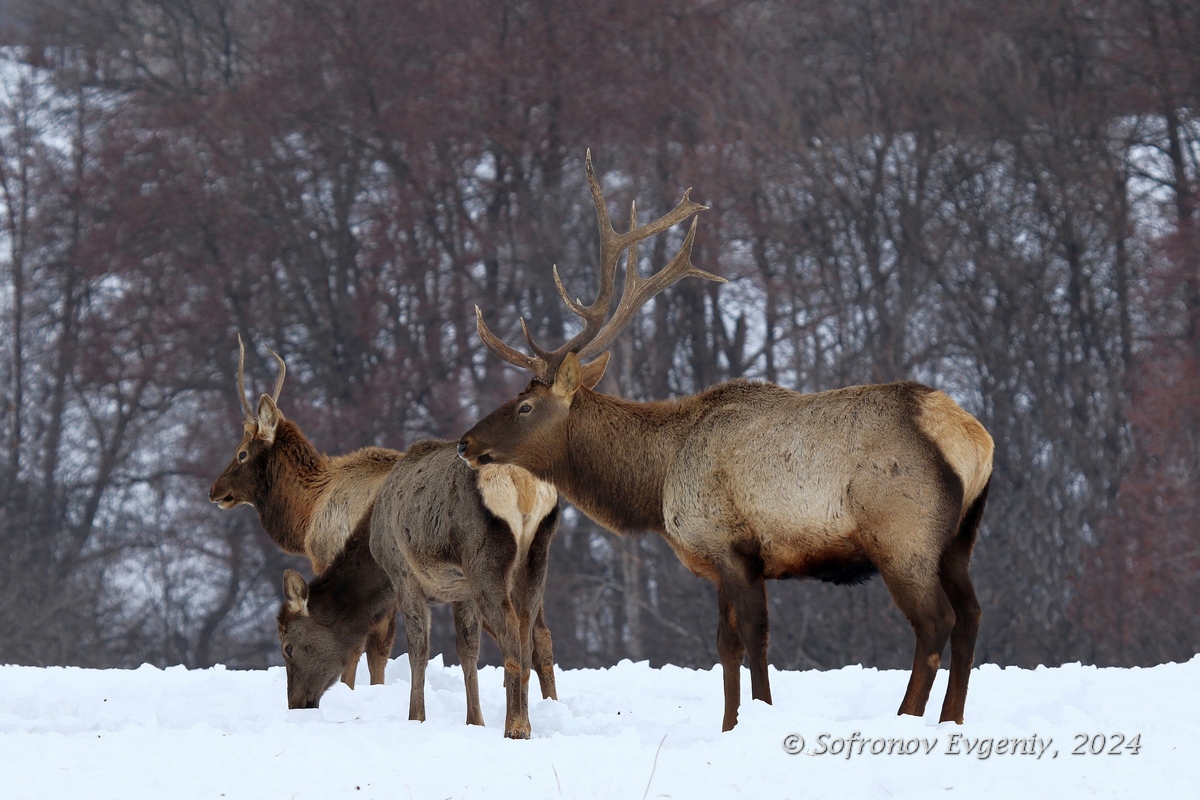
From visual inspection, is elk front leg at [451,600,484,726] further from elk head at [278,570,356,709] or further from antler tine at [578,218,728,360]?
antler tine at [578,218,728,360]

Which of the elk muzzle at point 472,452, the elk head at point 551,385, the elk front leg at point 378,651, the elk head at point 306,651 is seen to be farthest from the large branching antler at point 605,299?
the elk front leg at point 378,651

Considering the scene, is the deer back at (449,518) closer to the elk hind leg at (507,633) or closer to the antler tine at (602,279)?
the elk hind leg at (507,633)

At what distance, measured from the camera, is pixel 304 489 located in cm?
1088

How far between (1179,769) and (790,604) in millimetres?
14122

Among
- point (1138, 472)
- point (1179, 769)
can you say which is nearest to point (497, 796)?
point (1179, 769)

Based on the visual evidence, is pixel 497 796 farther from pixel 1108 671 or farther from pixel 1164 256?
pixel 1164 256

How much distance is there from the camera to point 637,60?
27250 millimetres

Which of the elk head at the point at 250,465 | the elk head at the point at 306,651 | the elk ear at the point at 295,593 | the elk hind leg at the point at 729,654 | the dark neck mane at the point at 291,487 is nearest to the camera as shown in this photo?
the elk hind leg at the point at 729,654

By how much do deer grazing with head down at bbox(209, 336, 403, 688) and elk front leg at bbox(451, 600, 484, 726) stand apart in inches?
30.7

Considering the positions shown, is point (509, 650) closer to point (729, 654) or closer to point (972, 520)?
point (729, 654)

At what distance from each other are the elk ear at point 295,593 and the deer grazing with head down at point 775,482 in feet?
5.32

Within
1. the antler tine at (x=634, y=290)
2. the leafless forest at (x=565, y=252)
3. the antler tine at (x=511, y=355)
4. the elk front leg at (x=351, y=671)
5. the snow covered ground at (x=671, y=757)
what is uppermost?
the leafless forest at (x=565, y=252)

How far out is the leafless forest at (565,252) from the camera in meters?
23.4

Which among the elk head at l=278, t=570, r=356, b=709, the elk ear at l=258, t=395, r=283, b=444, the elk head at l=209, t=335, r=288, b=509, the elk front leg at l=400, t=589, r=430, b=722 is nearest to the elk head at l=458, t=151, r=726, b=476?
the elk front leg at l=400, t=589, r=430, b=722
